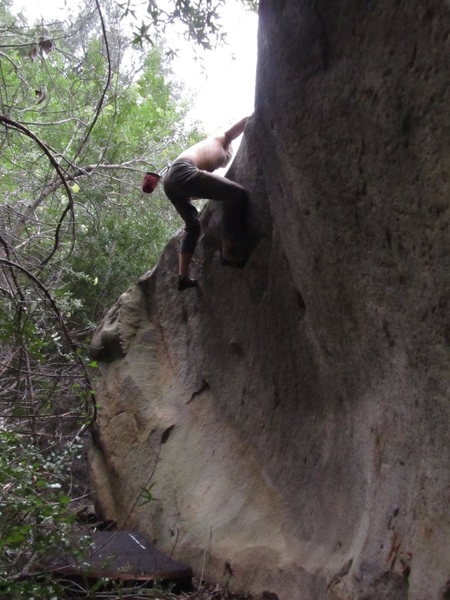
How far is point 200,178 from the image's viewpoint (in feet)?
15.8

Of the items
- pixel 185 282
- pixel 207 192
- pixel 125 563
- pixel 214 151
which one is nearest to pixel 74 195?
pixel 185 282

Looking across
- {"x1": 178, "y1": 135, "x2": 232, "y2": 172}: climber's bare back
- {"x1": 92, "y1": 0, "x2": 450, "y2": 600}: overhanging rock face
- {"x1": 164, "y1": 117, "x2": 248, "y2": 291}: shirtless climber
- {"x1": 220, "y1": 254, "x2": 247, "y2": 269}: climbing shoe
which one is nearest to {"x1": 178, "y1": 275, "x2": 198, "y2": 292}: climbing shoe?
{"x1": 164, "y1": 117, "x2": 248, "y2": 291}: shirtless climber

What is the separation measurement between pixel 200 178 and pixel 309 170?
1.51 meters

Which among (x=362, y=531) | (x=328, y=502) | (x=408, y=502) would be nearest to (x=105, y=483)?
(x=328, y=502)

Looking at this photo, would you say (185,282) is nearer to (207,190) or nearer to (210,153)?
(207,190)

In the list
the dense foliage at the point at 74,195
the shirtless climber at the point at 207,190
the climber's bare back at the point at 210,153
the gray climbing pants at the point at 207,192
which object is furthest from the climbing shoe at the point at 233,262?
the dense foliage at the point at 74,195

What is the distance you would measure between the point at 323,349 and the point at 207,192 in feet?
4.96

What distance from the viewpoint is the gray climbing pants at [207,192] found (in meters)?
4.70

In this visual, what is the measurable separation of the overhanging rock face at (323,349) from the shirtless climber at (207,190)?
0.51 feet

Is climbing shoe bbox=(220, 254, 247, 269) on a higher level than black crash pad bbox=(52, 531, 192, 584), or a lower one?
higher

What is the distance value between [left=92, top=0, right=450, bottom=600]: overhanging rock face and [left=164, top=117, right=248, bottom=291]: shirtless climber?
0.51 ft

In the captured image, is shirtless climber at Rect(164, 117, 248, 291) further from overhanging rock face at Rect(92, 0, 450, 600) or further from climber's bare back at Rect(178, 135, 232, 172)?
overhanging rock face at Rect(92, 0, 450, 600)

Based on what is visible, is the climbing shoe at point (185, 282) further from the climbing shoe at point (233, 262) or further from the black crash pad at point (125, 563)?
the black crash pad at point (125, 563)

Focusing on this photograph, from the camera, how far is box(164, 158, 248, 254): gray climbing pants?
4.70 meters
